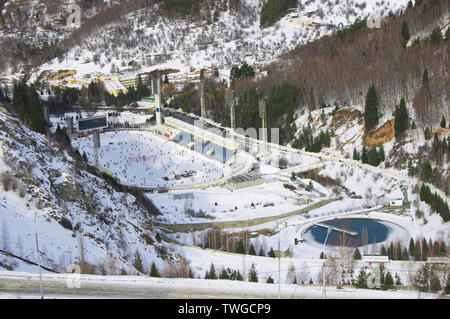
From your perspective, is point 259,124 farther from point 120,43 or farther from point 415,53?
point 120,43

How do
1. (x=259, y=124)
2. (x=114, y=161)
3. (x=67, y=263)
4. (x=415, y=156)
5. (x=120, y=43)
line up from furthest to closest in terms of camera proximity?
(x=120, y=43) < (x=259, y=124) < (x=114, y=161) < (x=415, y=156) < (x=67, y=263)

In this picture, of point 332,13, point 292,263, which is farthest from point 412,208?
point 332,13

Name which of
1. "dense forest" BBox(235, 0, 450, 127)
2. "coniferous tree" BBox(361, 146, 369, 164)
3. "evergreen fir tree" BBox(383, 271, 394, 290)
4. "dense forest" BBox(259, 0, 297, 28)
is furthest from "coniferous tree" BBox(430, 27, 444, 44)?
"dense forest" BBox(259, 0, 297, 28)

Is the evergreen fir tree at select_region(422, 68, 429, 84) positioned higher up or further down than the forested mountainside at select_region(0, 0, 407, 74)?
further down

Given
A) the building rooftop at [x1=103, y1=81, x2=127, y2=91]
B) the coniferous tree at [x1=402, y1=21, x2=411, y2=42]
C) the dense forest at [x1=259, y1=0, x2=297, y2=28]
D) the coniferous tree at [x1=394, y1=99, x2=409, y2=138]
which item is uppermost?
the dense forest at [x1=259, y1=0, x2=297, y2=28]

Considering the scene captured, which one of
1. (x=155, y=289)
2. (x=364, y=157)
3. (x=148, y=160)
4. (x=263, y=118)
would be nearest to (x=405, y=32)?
(x=263, y=118)

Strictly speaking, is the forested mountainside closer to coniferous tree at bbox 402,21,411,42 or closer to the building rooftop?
the building rooftop
